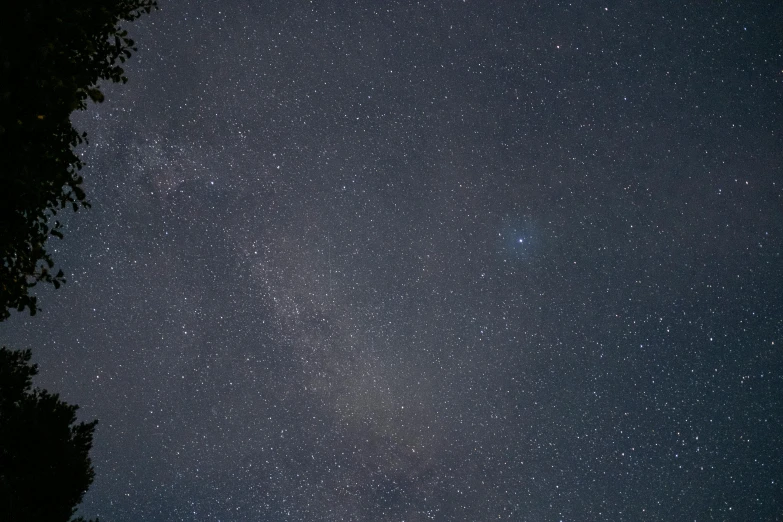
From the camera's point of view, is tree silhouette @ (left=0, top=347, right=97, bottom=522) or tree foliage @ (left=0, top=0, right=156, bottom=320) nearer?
tree foliage @ (left=0, top=0, right=156, bottom=320)

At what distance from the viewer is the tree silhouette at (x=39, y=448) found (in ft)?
21.1

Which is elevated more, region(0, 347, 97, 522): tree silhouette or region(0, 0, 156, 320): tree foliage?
region(0, 0, 156, 320): tree foliage

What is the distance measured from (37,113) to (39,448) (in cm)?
555

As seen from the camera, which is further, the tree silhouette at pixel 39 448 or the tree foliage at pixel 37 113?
the tree silhouette at pixel 39 448

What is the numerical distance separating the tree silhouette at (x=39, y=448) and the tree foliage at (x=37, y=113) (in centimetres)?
413

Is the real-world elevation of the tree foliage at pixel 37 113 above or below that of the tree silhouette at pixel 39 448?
above

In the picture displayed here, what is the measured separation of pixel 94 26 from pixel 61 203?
5.12ft

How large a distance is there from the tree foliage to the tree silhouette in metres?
4.13

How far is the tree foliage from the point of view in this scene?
10.2ft

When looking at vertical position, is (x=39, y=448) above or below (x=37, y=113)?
below

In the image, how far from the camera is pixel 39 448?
6656 millimetres

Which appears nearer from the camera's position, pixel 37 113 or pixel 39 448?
pixel 37 113

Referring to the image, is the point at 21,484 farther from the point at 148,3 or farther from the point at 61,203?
the point at 148,3

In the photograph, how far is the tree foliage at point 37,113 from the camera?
10.2 ft
